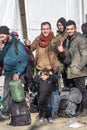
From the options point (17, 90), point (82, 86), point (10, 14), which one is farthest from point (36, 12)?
point (17, 90)

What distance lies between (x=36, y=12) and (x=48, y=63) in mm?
2947

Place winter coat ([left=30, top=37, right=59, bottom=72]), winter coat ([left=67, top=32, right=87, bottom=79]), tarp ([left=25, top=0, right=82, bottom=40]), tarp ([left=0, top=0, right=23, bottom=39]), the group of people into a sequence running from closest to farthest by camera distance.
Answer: the group of people < winter coat ([left=67, top=32, right=87, bottom=79]) < winter coat ([left=30, top=37, right=59, bottom=72]) < tarp ([left=0, top=0, right=23, bottom=39]) < tarp ([left=25, top=0, right=82, bottom=40])

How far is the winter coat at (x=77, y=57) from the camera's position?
7.35 meters

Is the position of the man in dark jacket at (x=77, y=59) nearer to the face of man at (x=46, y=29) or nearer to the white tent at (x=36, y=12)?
the face of man at (x=46, y=29)

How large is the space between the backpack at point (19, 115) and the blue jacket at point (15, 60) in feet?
1.87

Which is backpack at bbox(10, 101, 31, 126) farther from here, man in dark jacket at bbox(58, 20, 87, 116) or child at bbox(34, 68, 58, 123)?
man in dark jacket at bbox(58, 20, 87, 116)

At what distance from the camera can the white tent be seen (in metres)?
10.1

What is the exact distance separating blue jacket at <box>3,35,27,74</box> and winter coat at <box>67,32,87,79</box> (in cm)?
81

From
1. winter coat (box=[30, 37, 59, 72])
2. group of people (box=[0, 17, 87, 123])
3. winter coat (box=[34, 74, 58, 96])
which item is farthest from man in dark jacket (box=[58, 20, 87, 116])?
winter coat (box=[34, 74, 58, 96])

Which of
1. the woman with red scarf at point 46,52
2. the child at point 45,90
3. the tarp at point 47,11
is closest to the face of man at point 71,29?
the woman with red scarf at point 46,52

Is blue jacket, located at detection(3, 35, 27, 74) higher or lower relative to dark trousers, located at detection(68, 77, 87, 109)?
higher

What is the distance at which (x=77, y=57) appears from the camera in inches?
293

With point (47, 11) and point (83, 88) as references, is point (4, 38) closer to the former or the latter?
point (83, 88)

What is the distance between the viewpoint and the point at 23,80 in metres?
7.49
